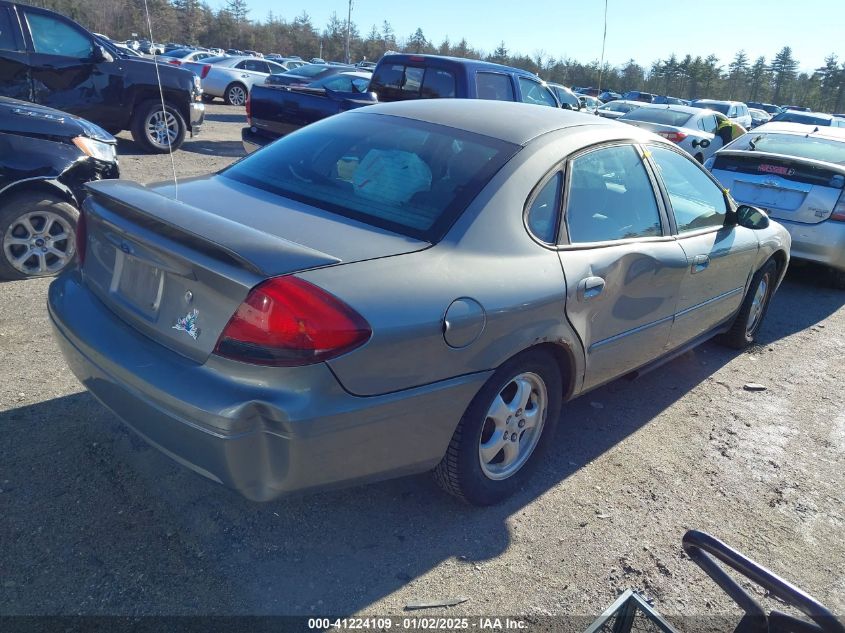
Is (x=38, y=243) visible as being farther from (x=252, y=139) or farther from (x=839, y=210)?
(x=839, y=210)

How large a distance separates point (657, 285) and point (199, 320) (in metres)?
2.37

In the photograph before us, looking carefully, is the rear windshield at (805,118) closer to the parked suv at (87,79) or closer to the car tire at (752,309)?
the car tire at (752,309)

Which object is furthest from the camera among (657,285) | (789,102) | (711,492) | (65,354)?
(789,102)

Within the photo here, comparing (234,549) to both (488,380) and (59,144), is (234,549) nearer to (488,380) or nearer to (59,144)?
(488,380)

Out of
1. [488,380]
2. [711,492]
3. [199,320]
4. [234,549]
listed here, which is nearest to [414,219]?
[488,380]

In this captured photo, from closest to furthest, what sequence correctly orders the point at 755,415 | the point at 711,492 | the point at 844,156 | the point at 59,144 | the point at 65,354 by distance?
the point at 65,354
the point at 711,492
the point at 755,415
the point at 59,144
the point at 844,156

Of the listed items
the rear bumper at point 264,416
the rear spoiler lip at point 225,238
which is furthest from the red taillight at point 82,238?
the rear bumper at point 264,416

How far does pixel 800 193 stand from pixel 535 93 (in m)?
4.39

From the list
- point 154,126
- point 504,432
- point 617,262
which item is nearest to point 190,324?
point 504,432

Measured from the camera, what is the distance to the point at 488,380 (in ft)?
8.71

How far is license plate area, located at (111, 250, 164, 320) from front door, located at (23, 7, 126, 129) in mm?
7736

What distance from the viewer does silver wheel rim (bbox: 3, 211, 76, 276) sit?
470 cm

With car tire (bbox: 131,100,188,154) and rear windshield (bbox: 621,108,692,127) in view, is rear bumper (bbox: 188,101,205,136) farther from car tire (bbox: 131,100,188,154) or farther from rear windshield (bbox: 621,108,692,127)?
rear windshield (bbox: 621,108,692,127)

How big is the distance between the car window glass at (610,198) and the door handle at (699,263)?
1.23ft
